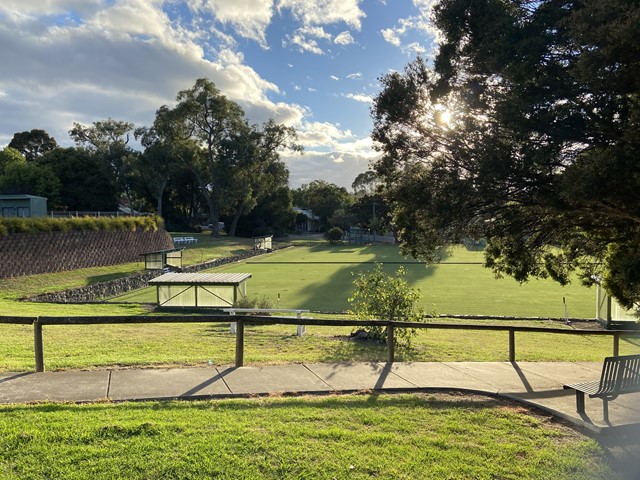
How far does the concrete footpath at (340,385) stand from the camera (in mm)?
5277

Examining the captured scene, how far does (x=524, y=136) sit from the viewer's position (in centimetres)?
634

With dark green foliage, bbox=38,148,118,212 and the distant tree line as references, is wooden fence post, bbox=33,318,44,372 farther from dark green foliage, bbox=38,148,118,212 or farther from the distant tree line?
dark green foliage, bbox=38,148,118,212

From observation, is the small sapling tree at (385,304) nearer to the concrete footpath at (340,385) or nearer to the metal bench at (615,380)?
the concrete footpath at (340,385)

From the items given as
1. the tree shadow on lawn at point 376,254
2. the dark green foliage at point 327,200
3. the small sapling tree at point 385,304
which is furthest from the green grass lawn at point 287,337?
the dark green foliage at point 327,200

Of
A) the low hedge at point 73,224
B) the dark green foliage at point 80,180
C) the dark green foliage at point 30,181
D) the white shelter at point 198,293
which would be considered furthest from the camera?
the dark green foliage at point 80,180

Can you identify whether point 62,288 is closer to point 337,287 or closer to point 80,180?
point 337,287

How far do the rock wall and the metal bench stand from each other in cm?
2402

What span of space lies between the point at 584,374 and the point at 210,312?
42.9 ft

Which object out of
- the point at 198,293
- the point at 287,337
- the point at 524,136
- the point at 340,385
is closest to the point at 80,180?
the point at 198,293

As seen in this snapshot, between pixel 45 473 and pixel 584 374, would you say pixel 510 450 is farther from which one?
pixel 584 374

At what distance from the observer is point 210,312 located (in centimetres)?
1786

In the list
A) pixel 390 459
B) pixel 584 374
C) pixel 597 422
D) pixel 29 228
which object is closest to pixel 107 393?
pixel 390 459

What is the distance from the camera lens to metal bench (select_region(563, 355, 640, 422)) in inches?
206

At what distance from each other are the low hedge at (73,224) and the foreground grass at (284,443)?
73.2ft
